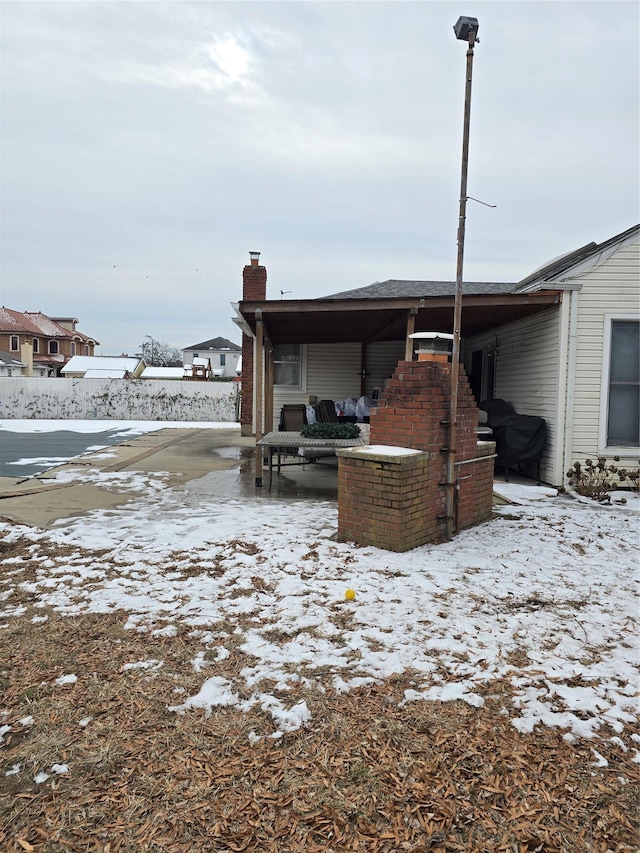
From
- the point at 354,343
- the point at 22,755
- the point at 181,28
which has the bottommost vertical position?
the point at 22,755

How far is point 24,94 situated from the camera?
813 cm

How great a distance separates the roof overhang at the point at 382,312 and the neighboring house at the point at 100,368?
29.0 metres

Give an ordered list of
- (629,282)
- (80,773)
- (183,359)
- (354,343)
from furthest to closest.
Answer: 1. (183,359)
2. (354,343)
3. (629,282)
4. (80,773)

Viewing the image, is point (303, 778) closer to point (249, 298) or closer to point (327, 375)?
point (327, 375)

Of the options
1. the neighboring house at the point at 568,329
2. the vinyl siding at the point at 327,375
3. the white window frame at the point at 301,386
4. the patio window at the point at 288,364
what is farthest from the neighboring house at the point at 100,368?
the neighboring house at the point at 568,329

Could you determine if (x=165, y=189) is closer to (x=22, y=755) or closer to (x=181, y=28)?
(x=181, y=28)

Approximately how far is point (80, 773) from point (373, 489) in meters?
2.79

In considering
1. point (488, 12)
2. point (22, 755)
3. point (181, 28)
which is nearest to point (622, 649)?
point (22, 755)

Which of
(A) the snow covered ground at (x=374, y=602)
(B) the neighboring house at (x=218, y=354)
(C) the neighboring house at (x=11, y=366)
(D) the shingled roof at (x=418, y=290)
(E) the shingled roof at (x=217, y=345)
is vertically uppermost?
(E) the shingled roof at (x=217, y=345)

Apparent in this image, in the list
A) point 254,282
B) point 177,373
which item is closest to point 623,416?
point 254,282

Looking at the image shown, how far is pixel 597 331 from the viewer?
23.0 ft

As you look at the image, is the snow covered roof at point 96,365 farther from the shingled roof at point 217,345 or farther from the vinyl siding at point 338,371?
the shingled roof at point 217,345

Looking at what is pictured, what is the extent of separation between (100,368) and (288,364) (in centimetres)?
2850

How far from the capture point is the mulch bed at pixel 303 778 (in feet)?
5.23
